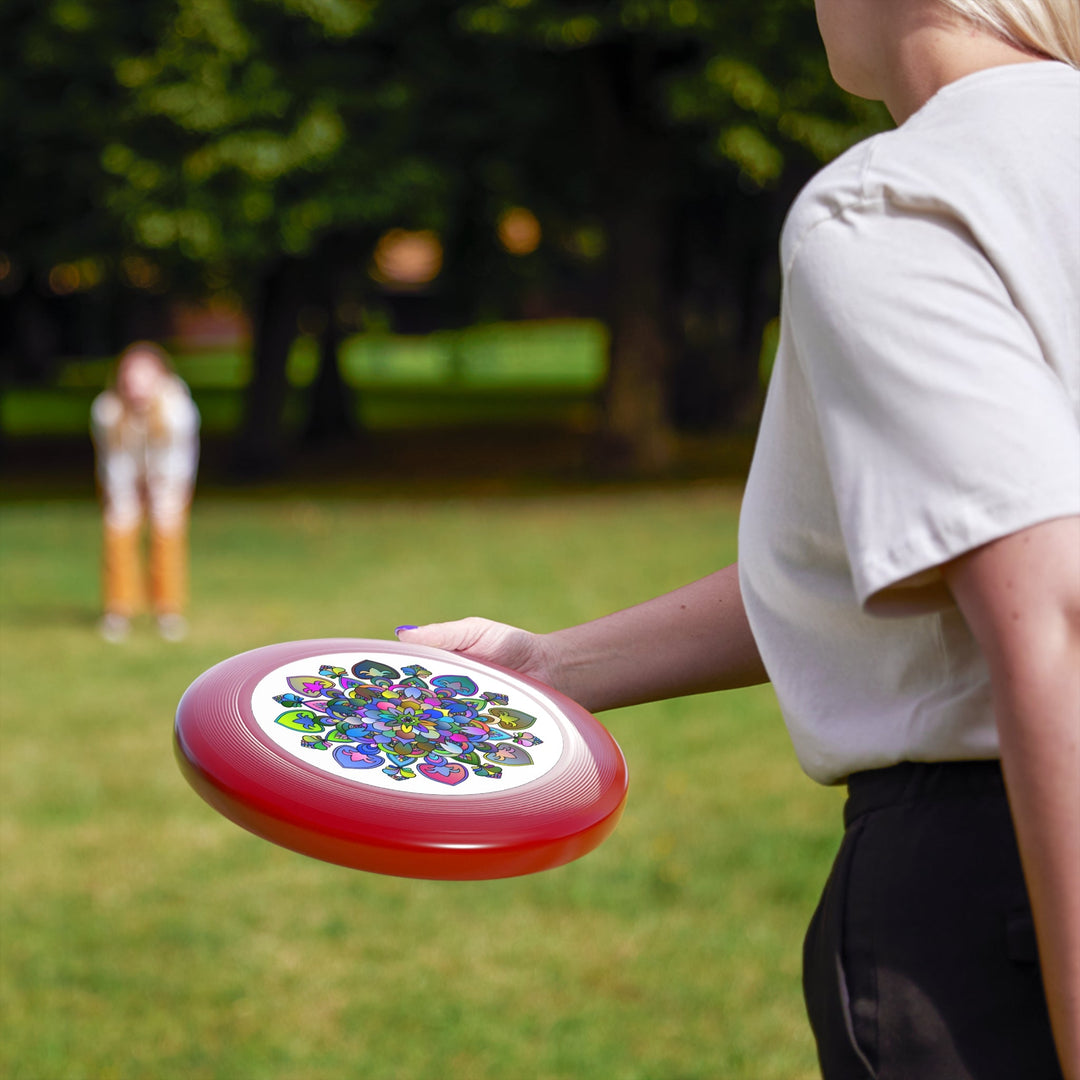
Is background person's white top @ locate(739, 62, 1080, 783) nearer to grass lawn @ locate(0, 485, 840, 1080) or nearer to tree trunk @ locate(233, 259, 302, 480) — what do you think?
grass lawn @ locate(0, 485, 840, 1080)

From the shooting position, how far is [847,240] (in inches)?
42.7

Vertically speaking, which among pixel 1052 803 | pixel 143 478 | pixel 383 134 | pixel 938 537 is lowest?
pixel 143 478

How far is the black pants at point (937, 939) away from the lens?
47.2 inches

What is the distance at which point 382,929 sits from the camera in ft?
15.6

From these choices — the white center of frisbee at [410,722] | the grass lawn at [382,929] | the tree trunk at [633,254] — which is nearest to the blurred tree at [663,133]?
the tree trunk at [633,254]

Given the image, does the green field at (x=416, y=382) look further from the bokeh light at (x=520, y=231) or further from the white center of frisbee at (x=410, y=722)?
the white center of frisbee at (x=410, y=722)

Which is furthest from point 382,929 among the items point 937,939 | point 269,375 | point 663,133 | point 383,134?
point 269,375

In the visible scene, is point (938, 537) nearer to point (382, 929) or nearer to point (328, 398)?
point (382, 929)

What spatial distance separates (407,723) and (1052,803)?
75 centimetres

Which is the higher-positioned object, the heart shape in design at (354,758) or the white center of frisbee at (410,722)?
the heart shape in design at (354,758)

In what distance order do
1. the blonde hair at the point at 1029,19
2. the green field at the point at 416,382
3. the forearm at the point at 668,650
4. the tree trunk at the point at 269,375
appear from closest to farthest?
1. the blonde hair at the point at 1029,19
2. the forearm at the point at 668,650
3. the tree trunk at the point at 269,375
4. the green field at the point at 416,382

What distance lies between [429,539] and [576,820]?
1298cm

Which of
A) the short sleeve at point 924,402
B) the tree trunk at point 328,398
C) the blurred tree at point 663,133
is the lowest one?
the tree trunk at point 328,398

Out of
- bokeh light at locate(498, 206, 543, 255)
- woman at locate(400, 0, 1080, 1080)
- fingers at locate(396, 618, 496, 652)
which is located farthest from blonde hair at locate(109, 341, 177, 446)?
bokeh light at locate(498, 206, 543, 255)
